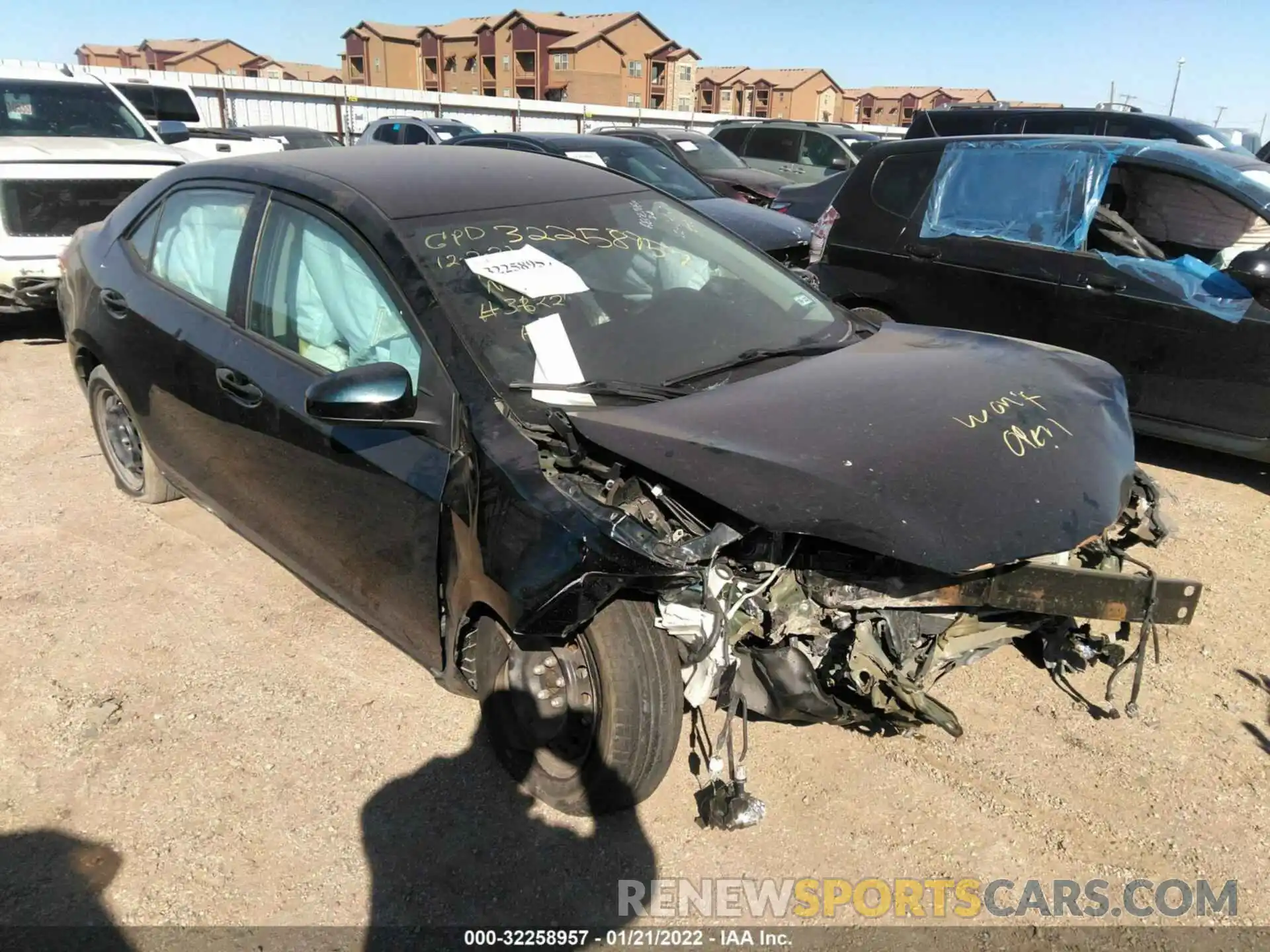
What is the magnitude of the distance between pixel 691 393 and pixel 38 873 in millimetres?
2224

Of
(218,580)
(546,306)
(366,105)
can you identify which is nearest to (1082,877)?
(546,306)

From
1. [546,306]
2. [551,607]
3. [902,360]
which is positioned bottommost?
[551,607]

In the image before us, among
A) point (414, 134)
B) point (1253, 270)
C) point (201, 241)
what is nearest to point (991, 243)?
point (1253, 270)

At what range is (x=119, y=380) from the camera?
3.90m

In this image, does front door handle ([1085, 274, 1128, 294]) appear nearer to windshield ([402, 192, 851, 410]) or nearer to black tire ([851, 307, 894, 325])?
black tire ([851, 307, 894, 325])

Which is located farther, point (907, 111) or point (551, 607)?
point (907, 111)

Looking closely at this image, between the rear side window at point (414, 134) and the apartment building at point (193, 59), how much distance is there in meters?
34.7

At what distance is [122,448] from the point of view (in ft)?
14.5

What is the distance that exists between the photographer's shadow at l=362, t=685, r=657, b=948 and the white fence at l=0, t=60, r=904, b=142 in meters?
20.9

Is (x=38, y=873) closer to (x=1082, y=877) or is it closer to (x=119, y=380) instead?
(x=119, y=380)

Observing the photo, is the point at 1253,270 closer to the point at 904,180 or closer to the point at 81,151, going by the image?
the point at 904,180

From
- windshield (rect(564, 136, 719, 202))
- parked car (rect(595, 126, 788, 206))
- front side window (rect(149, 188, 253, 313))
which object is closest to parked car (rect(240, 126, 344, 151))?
parked car (rect(595, 126, 788, 206))

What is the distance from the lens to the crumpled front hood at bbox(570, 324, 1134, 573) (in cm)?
210

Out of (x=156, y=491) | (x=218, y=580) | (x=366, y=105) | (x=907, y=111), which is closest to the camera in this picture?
(x=218, y=580)
